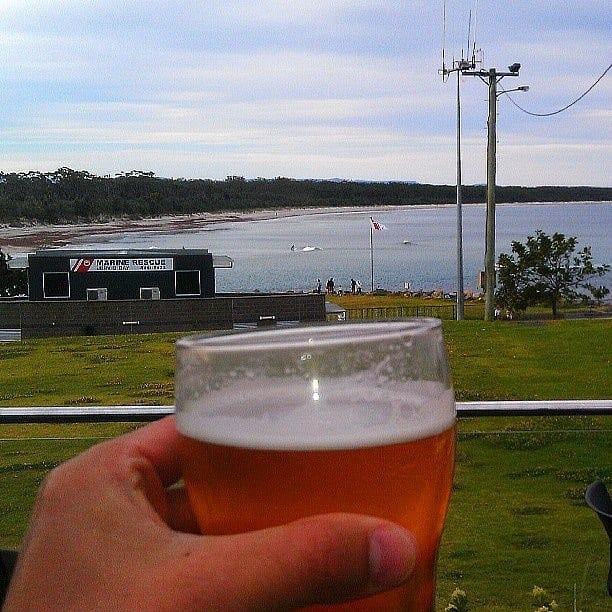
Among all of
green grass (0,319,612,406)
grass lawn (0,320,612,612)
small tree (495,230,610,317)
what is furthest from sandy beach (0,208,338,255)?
grass lawn (0,320,612,612)

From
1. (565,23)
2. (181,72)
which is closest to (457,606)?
(565,23)

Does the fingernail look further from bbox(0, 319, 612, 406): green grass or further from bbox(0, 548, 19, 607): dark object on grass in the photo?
bbox(0, 319, 612, 406): green grass

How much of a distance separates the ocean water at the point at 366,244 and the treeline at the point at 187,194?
116cm

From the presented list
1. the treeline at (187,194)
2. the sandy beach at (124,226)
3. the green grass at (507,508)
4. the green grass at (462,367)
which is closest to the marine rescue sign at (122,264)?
the sandy beach at (124,226)

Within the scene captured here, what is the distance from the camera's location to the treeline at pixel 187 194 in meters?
14.2

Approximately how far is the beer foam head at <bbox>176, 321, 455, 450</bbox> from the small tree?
104 ft

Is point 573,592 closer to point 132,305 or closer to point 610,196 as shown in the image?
point 132,305

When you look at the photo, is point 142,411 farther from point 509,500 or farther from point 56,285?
point 56,285

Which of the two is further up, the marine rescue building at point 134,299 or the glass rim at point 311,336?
the glass rim at point 311,336

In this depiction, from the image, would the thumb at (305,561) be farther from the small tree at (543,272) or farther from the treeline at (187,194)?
the small tree at (543,272)

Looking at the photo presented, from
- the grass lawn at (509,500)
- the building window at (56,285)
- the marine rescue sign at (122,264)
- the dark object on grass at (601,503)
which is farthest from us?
the marine rescue sign at (122,264)

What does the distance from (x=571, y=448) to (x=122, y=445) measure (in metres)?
4.04

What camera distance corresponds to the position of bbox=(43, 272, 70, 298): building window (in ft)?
96.0

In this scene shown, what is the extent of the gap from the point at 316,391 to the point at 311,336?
72 millimetres
